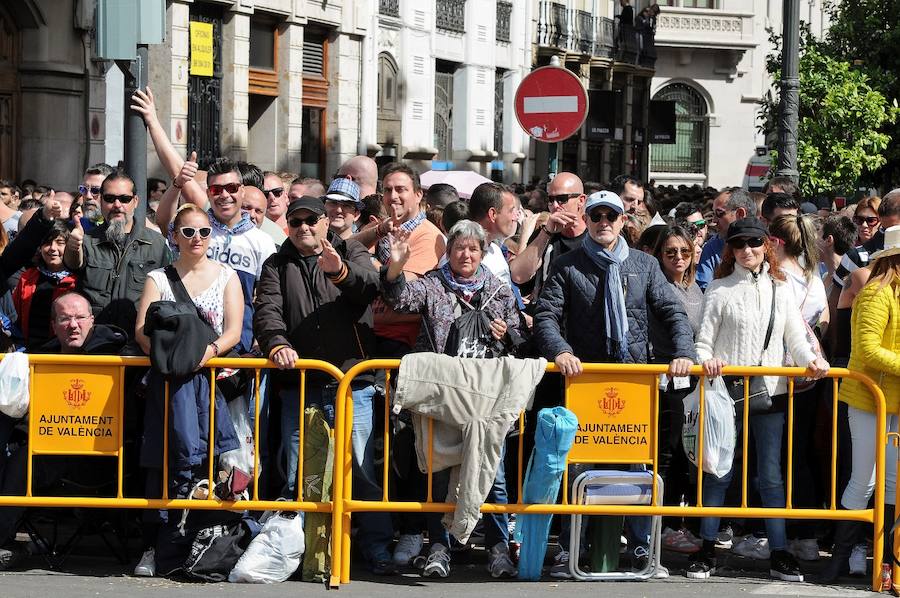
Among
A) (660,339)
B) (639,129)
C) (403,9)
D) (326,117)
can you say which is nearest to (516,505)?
(660,339)

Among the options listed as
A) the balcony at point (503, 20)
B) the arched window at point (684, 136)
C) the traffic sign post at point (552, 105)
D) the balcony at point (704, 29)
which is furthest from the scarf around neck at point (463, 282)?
the arched window at point (684, 136)

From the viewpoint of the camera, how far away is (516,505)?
26.5 ft

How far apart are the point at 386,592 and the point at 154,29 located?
3.64 m

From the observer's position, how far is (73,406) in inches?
316

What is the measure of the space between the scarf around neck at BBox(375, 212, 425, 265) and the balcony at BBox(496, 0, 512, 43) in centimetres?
2430

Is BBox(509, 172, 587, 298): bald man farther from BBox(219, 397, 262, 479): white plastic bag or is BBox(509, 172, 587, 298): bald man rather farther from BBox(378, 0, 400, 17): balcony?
BBox(378, 0, 400, 17): balcony

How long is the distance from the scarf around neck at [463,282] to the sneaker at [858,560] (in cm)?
248

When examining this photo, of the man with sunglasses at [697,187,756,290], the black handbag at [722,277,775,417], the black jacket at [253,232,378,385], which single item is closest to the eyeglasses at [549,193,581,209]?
the man with sunglasses at [697,187,756,290]

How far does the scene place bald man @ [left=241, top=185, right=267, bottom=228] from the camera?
384 inches

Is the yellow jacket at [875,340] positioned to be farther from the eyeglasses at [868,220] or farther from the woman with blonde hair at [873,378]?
the eyeglasses at [868,220]

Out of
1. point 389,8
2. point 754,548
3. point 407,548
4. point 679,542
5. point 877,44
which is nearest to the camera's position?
point 407,548

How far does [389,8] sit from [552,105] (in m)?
14.6

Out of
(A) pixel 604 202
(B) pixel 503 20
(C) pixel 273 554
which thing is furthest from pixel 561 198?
(B) pixel 503 20

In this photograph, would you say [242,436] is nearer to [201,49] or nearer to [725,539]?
[725,539]
